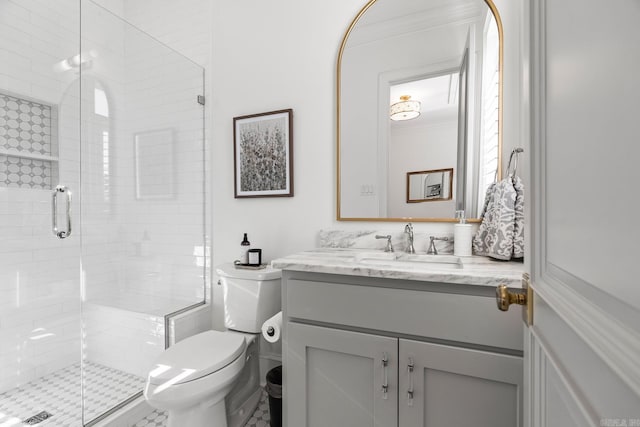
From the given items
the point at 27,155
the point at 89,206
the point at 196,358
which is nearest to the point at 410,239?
the point at 196,358

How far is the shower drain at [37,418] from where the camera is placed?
1.54 meters

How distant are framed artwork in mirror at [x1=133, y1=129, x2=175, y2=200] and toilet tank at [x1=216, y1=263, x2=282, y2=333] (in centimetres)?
86

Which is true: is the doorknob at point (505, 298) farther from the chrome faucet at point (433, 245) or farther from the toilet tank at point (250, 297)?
the toilet tank at point (250, 297)

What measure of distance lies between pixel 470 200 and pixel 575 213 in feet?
3.87

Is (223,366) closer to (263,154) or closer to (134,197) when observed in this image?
(263,154)

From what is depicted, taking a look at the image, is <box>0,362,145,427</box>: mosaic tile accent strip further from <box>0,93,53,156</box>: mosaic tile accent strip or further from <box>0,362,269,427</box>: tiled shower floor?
<box>0,93,53,156</box>: mosaic tile accent strip

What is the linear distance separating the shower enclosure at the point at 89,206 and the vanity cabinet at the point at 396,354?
1106 millimetres

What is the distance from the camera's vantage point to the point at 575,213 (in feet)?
1.36

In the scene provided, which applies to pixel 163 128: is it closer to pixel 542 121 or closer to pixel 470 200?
pixel 470 200

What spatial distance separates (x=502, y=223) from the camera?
50.5 inches

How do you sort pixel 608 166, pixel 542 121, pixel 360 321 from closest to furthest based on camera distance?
1. pixel 608 166
2. pixel 542 121
3. pixel 360 321

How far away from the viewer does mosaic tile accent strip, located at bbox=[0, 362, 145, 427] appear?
61.6 inches

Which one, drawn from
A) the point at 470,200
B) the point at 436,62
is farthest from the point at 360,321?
the point at 436,62

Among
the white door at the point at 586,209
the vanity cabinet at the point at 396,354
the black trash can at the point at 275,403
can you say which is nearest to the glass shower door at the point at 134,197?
the black trash can at the point at 275,403
